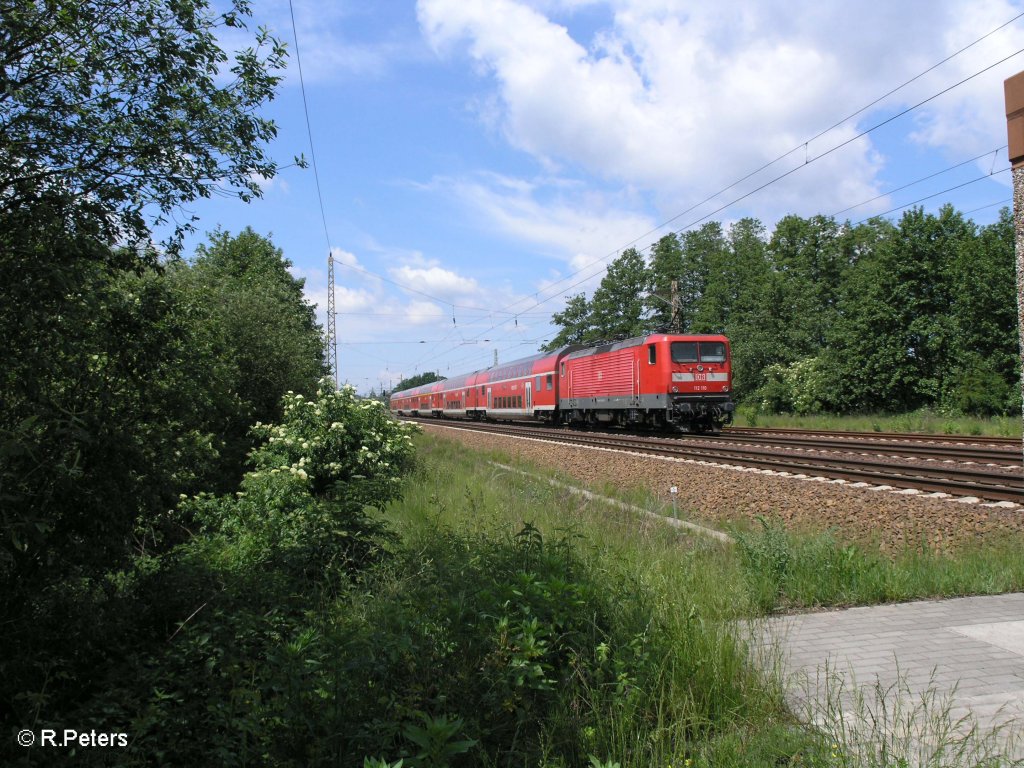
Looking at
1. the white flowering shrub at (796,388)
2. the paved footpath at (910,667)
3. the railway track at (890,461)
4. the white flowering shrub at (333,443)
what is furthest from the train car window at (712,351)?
the paved footpath at (910,667)

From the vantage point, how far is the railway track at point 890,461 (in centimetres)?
1016

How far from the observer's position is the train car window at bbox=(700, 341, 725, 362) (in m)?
22.8

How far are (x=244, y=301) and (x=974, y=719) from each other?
56.7 ft

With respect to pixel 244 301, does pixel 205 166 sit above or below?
below

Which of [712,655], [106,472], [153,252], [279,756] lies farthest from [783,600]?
[153,252]

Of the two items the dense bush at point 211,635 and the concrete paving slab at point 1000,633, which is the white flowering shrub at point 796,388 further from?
the concrete paving slab at point 1000,633

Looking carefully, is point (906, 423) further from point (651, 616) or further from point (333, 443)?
point (651, 616)

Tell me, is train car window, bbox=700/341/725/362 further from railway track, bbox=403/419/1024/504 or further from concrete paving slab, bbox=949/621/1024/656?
concrete paving slab, bbox=949/621/1024/656

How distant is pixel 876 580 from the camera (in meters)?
5.57

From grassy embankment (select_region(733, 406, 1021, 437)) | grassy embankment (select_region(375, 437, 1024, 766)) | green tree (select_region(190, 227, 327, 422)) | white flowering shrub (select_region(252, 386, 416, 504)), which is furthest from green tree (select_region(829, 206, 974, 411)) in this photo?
white flowering shrub (select_region(252, 386, 416, 504))

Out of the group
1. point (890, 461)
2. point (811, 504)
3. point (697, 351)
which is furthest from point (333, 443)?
point (697, 351)

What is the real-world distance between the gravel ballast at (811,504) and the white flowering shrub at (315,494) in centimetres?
451

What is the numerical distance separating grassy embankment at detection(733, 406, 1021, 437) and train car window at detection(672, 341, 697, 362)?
7.35m

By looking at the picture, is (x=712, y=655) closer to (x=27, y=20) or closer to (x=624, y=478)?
(x=27, y=20)
